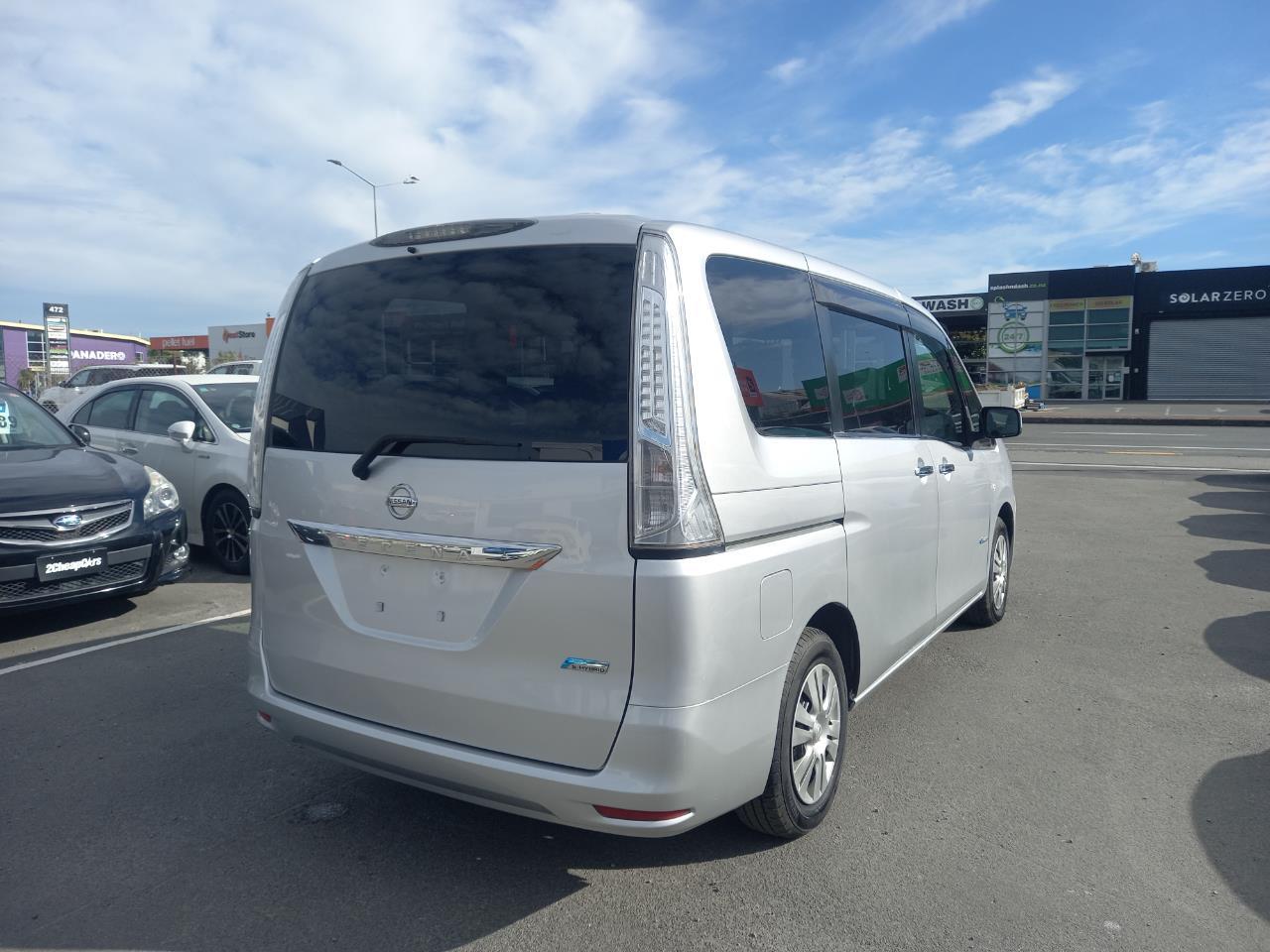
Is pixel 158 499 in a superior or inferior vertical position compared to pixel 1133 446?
superior

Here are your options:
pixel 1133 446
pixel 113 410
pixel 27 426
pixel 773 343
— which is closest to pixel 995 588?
pixel 773 343

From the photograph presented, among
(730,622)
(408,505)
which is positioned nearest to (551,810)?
(730,622)

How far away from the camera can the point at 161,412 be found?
855 cm

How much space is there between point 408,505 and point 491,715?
674 millimetres

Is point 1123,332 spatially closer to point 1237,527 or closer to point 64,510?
point 1237,527

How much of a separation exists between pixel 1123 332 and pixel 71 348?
290ft

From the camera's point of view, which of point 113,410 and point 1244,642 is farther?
point 113,410

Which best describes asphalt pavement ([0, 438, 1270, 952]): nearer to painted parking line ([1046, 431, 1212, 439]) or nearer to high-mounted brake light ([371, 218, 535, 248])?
high-mounted brake light ([371, 218, 535, 248])

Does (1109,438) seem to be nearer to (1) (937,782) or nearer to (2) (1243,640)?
(2) (1243,640)

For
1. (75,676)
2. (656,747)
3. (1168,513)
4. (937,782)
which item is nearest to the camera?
(656,747)

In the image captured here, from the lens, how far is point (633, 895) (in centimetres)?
297

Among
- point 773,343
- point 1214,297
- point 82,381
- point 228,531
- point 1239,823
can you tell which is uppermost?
point 1214,297

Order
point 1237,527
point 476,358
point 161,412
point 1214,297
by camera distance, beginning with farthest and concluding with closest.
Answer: point 1214,297 → point 1237,527 → point 161,412 → point 476,358

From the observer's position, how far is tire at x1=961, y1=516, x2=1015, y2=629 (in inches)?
230
